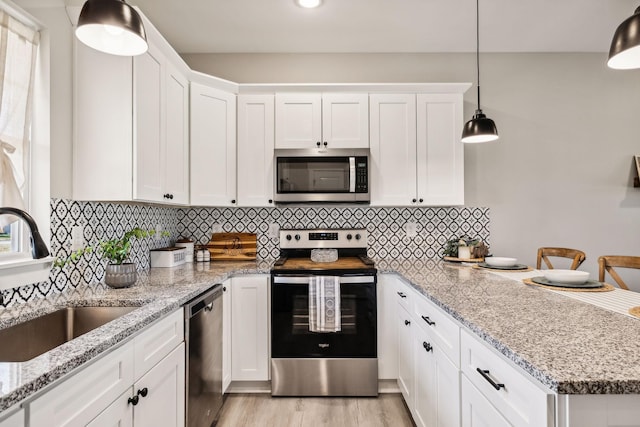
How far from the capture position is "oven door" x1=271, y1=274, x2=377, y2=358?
2.47 metres

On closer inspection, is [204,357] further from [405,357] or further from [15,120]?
[15,120]

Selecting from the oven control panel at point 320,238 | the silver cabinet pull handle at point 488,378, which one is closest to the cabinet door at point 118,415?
the silver cabinet pull handle at point 488,378

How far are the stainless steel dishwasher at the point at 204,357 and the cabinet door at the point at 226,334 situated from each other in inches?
4.5

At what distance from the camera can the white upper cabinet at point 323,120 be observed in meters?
2.84

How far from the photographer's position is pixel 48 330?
1443 millimetres

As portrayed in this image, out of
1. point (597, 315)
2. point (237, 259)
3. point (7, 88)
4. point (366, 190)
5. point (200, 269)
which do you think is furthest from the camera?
point (237, 259)

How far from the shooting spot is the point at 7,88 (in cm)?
152

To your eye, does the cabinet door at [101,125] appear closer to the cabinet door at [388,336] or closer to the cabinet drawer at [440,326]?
the cabinet drawer at [440,326]

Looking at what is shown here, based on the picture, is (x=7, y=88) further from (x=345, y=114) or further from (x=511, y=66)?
(x=511, y=66)

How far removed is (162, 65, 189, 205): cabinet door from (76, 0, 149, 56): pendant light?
3.12 feet

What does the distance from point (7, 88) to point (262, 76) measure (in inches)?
77.4

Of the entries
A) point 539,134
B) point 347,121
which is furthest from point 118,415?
point 539,134

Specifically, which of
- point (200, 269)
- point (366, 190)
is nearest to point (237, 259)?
point (200, 269)

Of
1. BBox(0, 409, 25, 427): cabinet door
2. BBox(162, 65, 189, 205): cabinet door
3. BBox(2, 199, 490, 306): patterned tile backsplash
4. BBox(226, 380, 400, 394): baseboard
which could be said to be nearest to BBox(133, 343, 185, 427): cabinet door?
BBox(0, 409, 25, 427): cabinet door
